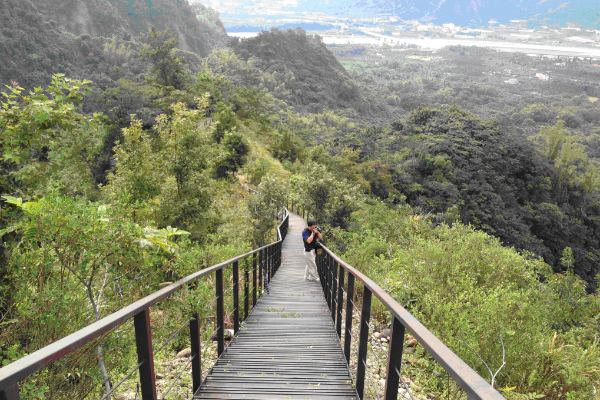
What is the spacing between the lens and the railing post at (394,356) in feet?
5.30

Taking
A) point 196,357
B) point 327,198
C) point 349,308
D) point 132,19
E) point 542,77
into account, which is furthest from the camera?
point 542,77

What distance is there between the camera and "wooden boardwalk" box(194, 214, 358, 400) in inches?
100

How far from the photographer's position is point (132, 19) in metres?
93.1

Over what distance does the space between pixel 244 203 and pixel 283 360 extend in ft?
58.5

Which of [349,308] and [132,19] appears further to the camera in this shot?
[132,19]

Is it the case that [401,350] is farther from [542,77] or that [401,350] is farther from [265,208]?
[542,77]

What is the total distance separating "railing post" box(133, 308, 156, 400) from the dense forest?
2.69 ft

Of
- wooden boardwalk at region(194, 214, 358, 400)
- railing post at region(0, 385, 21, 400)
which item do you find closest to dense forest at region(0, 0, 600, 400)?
wooden boardwalk at region(194, 214, 358, 400)

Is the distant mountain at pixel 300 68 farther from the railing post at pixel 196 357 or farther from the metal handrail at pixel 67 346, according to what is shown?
the metal handrail at pixel 67 346

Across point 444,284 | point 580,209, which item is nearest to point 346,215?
point 444,284

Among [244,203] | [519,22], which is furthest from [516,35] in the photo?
[244,203]

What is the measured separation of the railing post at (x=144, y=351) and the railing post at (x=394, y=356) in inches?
49.1

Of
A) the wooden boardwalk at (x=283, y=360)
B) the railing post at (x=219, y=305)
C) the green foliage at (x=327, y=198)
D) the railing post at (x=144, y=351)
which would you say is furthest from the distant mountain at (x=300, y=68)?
the railing post at (x=144, y=351)

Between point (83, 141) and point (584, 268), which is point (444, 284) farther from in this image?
point (584, 268)
